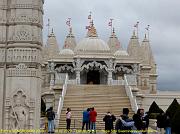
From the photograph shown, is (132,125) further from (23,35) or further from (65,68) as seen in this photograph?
(65,68)

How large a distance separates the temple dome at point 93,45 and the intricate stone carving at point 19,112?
89.1ft

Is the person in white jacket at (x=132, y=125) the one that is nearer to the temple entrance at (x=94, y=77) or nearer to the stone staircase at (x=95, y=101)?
the stone staircase at (x=95, y=101)

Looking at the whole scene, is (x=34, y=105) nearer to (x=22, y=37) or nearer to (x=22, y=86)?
(x=22, y=86)

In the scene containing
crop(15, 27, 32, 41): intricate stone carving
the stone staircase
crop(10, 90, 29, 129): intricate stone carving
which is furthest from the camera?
the stone staircase

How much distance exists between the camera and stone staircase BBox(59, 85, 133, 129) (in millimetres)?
30531

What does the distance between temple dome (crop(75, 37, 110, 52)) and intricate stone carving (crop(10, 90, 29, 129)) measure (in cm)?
2716

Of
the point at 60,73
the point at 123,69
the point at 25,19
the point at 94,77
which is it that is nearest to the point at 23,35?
the point at 25,19

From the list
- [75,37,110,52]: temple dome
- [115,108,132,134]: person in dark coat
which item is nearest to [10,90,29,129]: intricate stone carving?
[115,108,132,134]: person in dark coat

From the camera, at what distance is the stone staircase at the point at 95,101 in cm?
3053

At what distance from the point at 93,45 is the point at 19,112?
28825mm

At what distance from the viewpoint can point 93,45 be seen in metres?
45.1

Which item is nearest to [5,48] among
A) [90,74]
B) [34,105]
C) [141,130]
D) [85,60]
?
[34,105]

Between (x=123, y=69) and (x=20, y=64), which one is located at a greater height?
(x=123, y=69)

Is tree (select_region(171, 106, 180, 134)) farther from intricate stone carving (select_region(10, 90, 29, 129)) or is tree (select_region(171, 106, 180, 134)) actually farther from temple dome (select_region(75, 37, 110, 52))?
temple dome (select_region(75, 37, 110, 52))
